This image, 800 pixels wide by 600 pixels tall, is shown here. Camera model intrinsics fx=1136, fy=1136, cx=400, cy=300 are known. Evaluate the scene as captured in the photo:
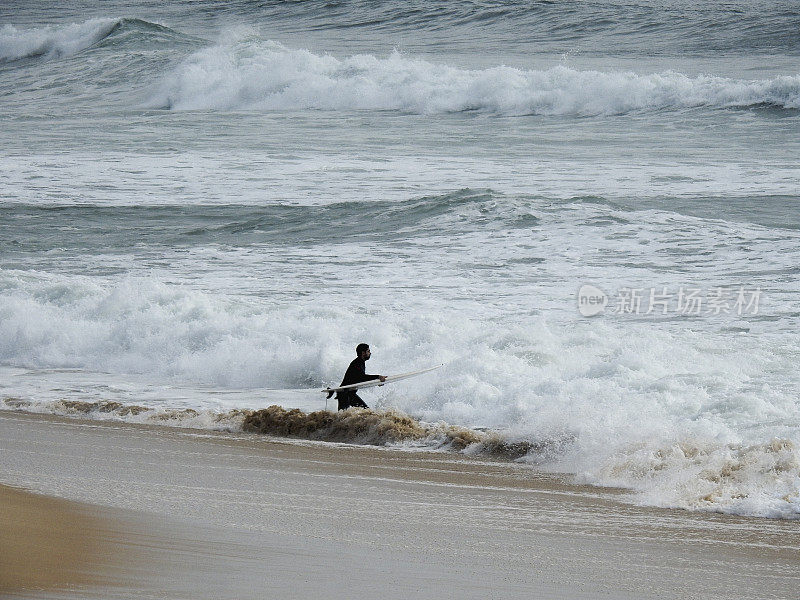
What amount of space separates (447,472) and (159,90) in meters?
30.8

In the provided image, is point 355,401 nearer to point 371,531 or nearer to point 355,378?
point 355,378

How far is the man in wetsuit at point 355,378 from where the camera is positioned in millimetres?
9211

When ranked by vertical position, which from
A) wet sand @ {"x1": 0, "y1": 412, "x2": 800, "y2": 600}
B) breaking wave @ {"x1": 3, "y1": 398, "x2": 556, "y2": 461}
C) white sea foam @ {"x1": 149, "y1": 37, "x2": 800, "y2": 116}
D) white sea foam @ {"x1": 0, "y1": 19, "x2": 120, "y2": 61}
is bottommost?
breaking wave @ {"x1": 3, "y1": 398, "x2": 556, "y2": 461}

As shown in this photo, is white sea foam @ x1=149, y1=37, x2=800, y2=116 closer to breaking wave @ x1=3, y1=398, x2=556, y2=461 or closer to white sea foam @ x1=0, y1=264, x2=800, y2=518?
white sea foam @ x1=0, y1=264, x2=800, y2=518

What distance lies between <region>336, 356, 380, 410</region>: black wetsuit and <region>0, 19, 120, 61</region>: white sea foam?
3819 centimetres

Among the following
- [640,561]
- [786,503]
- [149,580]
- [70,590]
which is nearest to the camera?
[70,590]

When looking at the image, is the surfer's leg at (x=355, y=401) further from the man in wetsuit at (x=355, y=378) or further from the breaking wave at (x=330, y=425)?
the breaking wave at (x=330, y=425)

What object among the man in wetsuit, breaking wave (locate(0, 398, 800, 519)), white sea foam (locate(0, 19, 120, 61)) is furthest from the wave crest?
breaking wave (locate(0, 398, 800, 519))

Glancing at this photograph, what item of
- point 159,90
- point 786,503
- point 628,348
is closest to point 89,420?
point 628,348

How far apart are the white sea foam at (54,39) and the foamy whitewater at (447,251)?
26.3ft

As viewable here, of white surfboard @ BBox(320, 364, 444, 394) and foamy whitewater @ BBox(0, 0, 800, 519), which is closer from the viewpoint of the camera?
foamy whitewater @ BBox(0, 0, 800, 519)

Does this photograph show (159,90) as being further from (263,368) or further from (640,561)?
(640,561)

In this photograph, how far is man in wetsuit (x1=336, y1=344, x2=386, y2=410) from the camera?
921 cm

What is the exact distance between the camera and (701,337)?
35.6 feet
